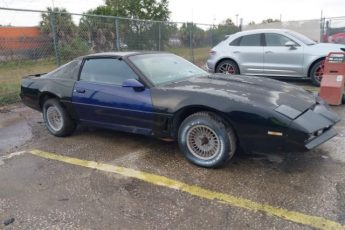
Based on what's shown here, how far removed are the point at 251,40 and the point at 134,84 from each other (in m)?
6.19

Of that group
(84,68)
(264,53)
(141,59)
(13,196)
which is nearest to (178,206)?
(13,196)

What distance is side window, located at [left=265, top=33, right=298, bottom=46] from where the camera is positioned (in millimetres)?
8990

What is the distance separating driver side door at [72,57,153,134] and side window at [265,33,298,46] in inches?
229

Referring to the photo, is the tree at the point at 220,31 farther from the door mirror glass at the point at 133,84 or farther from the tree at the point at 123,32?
the door mirror glass at the point at 133,84

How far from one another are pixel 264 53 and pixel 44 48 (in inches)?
238

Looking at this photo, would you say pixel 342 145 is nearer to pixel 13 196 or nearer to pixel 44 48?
pixel 13 196

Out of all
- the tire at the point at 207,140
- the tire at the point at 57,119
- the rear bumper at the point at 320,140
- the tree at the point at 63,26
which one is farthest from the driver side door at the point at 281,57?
the tire at the point at 57,119

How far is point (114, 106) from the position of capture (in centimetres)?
444

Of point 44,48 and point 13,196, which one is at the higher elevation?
point 44,48

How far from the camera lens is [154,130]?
13.8 ft

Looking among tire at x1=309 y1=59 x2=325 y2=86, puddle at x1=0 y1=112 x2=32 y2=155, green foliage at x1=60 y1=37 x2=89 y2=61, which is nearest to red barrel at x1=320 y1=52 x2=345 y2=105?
tire at x1=309 y1=59 x2=325 y2=86

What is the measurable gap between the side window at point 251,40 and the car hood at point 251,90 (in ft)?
16.8

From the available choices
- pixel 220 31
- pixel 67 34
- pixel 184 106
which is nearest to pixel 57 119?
pixel 184 106

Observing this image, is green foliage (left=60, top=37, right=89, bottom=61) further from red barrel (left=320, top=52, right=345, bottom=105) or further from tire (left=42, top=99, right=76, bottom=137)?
red barrel (left=320, top=52, right=345, bottom=105)
